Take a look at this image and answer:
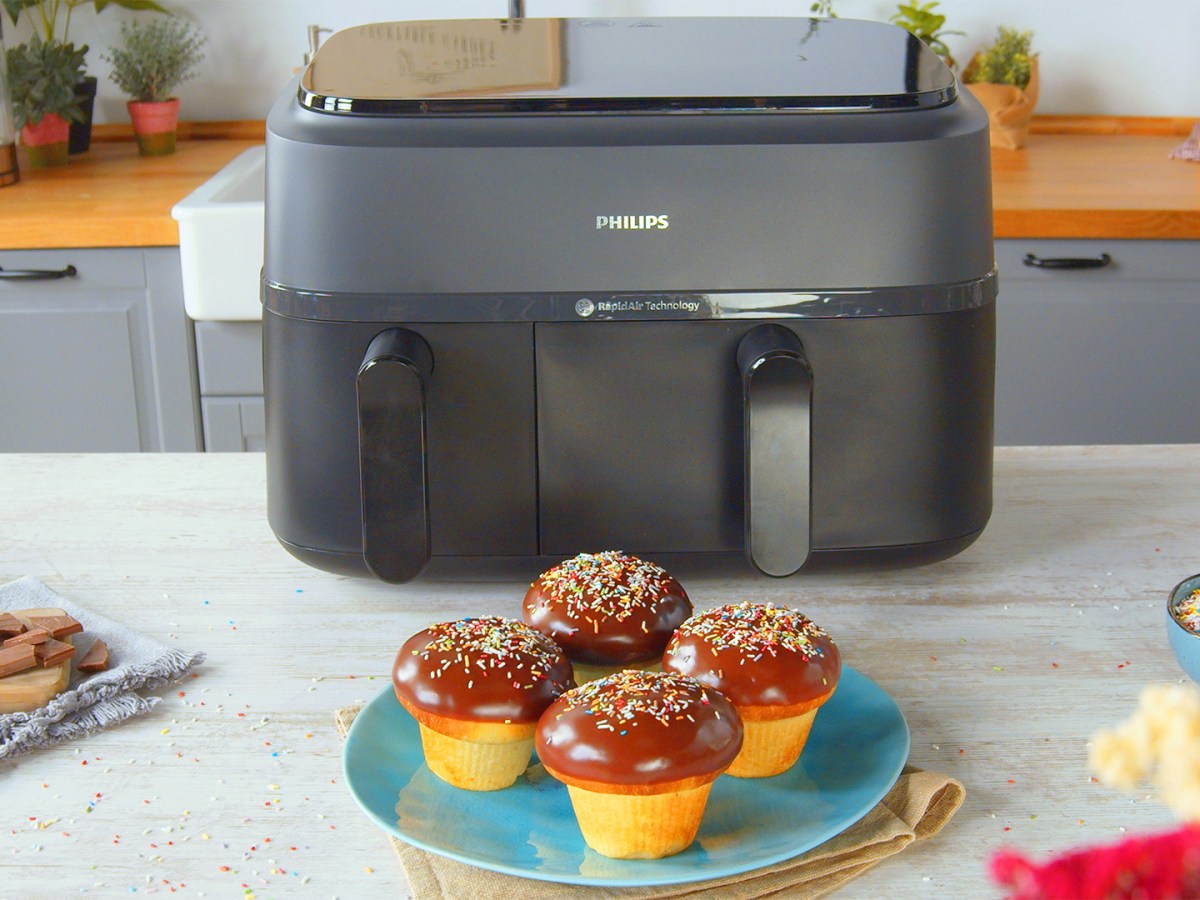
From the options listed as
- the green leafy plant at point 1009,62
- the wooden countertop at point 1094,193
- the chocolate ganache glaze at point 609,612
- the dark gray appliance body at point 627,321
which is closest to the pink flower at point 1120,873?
the chocolate ganache glaze at point 609,612

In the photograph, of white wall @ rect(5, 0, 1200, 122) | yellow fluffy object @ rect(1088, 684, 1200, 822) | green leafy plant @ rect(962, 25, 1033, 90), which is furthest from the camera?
white wall @ rect(5, 0, 1200, 122)

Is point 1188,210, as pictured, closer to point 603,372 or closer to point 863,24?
point 863,24

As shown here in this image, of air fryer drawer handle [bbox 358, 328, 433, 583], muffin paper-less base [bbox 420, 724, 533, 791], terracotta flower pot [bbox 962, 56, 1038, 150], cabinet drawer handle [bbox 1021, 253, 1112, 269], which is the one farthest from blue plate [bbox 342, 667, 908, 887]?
terracotta flower pot [bbox 962, 56, 1038, 150]

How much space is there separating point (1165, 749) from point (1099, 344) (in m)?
1.81

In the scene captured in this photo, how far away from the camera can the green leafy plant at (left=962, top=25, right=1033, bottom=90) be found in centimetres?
222

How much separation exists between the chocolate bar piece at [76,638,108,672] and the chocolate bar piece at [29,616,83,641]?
0.02 m

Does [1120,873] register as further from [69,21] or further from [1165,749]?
[69,21]

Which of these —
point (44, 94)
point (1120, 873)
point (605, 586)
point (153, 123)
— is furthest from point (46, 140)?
point (1120, 873)

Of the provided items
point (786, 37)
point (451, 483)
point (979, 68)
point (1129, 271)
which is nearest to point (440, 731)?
point (451, 483)

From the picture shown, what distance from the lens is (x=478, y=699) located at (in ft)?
2.03

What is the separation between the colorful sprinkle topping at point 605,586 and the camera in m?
0.71

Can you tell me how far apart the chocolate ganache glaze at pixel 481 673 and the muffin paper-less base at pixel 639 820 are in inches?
2.4

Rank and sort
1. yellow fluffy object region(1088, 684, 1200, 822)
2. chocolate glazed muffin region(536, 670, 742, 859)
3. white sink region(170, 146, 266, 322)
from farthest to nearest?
1. white sink region(170, 146, 266, 322)
2. chocolate glazed muffin region(536, 670, 742, 859)
3. yellow fluffy object region(1088, 684, 1200, 822)

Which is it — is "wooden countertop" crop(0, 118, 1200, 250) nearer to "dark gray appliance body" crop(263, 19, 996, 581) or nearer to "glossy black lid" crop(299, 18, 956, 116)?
Answer: "glossy black lid" crop(299, 18, 956, 116)
